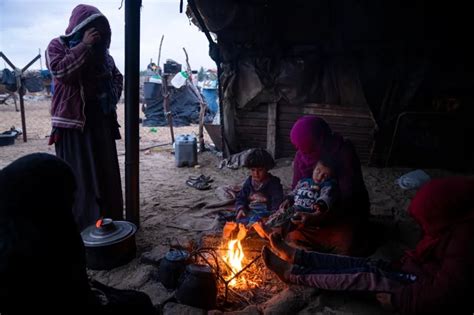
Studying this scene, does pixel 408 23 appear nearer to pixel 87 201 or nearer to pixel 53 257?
pixel 87 201

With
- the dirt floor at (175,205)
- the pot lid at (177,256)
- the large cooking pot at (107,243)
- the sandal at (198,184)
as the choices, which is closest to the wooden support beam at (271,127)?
the dirt floor at (175,205)

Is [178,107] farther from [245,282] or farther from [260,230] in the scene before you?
[245,282]

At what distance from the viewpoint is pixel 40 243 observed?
5.00 ft

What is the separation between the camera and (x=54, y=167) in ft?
5.38

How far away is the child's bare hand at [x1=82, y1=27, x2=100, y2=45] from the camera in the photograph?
10.5 ft

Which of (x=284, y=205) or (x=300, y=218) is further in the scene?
(x=284, y=205)

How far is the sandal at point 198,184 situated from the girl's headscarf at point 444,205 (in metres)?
4.20

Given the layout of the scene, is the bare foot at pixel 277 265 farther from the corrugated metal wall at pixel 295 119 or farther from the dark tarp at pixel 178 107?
the dark tarp at pixel 178 107

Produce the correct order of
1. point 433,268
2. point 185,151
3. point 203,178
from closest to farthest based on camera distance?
point 433,268 → point 203,178 → point 185,151

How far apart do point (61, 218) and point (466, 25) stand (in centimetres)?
650

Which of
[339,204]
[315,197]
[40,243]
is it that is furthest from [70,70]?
[339,204]

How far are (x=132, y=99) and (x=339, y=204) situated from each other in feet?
7.78

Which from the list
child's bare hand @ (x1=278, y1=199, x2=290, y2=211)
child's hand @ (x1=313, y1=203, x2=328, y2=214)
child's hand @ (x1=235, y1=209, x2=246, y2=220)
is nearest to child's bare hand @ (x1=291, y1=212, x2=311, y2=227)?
child's hand @ (x1=313, y1=203, x2=328, y2=214)

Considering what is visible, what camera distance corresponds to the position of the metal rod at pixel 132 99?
11.2ft
